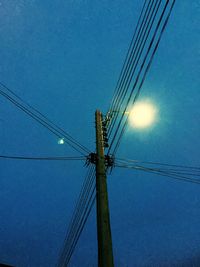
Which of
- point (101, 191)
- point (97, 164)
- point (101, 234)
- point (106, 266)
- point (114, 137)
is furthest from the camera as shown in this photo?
Result: point (114, 137)

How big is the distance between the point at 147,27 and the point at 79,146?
5.30 metres

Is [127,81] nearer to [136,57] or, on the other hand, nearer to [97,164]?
[136,57]

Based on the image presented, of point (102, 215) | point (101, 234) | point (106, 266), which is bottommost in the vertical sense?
point (106, 266)

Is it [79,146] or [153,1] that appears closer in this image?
[153,1]

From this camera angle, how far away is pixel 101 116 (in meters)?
8.97

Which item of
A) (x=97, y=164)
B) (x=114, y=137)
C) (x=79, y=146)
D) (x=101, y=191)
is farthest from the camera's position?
(x=79, y=146)

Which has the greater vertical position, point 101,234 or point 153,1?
point 153,1

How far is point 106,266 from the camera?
4.28 metres

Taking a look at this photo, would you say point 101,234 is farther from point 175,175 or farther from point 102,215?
point 175,175

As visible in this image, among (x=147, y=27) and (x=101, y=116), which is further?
(x=101, y=116)

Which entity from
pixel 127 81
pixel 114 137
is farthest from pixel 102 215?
pixel 127 81

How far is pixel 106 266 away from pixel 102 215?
1082 mm

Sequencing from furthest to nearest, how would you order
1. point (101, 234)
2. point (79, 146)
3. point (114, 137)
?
point (79, 146), point (114, 137), point (101, 234)

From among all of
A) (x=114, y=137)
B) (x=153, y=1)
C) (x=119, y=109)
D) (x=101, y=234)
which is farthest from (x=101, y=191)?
(x=153, y=1)
